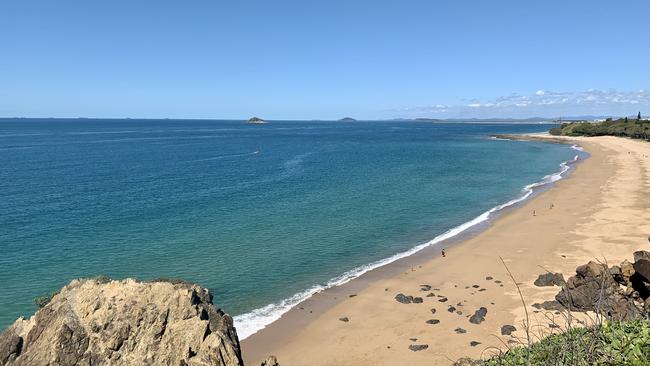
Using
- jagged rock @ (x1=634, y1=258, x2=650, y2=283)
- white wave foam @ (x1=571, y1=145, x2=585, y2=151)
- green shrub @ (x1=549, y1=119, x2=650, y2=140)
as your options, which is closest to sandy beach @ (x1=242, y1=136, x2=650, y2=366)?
jagged rock @ (x1=634, y1=258, x2=650, y2=283)

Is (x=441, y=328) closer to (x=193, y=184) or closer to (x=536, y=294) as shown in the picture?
(x=536, y=294)

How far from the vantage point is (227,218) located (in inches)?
1796

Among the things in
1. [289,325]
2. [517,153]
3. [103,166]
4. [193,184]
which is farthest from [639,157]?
[103,166]

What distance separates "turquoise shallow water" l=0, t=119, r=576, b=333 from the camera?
30141 millimetres

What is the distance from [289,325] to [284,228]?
18342 mm

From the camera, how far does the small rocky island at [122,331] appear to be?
11.8m

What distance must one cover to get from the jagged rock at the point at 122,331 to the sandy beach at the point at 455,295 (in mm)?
7776

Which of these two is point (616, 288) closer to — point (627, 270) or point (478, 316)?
point (627, 270)

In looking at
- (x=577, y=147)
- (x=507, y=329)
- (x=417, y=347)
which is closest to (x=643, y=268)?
(x=507, y=329)

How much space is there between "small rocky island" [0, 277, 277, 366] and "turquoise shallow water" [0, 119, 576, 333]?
11536 mm

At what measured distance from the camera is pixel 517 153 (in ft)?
373

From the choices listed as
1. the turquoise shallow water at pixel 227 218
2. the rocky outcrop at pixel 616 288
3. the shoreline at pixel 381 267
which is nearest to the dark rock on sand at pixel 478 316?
the rocky outcrop at pixel 616 288

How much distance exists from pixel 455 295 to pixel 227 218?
86.3ft

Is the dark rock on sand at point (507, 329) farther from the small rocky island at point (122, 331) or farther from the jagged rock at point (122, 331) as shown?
the jagged rock at point (122, 331)
